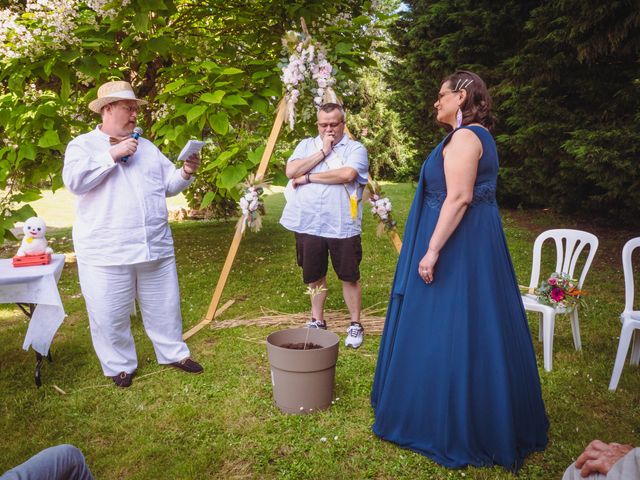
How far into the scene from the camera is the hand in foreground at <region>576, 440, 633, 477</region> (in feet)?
5.49

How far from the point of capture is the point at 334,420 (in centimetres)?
333

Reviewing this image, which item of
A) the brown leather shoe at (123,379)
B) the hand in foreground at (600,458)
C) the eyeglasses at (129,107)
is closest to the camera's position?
the hand in foreground at (600,458)

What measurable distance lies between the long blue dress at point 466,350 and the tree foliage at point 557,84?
471 centimetres

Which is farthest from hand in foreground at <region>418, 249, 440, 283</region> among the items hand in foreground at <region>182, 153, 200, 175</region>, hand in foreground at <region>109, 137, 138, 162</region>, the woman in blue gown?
hand in foreground at <region>109, 137, 138, 162</region>

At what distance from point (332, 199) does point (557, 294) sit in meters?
1.95

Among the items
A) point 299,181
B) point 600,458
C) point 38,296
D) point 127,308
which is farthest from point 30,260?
point 600,458

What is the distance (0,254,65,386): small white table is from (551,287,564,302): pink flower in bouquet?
12.2ft

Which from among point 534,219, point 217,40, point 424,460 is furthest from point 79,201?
point 534,219

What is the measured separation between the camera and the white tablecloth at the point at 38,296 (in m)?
3.74

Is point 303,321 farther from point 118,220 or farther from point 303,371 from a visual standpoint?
point 118,220

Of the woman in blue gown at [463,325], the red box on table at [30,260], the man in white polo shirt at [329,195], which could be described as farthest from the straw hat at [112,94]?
the woman in blue gown at [463,325]

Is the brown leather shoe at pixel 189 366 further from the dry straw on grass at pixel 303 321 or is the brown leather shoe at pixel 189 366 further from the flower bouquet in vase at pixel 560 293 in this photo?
the flower bouquet in vase at pixel 560 293

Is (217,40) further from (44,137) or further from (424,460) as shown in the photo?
(424,460)

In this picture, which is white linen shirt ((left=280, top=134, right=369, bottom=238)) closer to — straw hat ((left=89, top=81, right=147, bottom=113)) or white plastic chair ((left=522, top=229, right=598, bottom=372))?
straw hat ((left=89, top=81, right=147, bottom=113))
